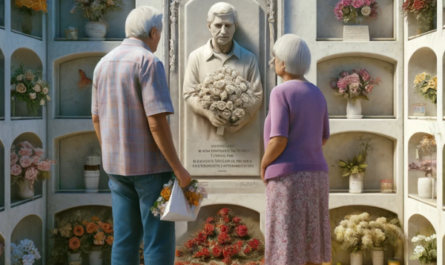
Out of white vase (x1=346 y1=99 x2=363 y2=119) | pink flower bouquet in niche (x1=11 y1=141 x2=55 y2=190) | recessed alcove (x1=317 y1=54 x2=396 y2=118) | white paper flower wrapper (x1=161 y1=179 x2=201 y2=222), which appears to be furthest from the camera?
recessed alcove (x1=317 y1=54 x2=396 y2=118)

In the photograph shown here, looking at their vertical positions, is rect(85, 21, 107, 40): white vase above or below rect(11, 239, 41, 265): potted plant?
above

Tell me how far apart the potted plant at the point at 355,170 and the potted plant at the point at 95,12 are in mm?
2519

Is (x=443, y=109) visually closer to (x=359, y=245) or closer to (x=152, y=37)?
(x=359, y=245)

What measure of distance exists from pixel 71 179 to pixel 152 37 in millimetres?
3018

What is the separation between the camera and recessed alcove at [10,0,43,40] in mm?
4734

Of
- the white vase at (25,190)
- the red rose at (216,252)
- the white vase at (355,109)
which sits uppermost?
the white vase at (355,109)

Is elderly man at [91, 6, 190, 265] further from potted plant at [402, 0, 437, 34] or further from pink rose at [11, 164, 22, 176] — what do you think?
potted plant at [402, 0, 437, 34]

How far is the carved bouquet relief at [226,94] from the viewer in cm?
475

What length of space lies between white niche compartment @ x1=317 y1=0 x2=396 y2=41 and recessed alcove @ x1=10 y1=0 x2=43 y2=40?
2543mm

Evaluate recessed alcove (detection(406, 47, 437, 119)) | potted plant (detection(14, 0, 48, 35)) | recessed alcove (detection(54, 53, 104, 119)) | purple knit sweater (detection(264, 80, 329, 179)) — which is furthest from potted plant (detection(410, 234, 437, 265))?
potted plant (detection(14, 0, 48, 35))

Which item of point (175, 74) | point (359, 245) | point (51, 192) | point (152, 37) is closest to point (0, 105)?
point (51, 192)

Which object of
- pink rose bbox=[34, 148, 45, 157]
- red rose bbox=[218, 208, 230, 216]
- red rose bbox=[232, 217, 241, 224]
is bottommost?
red rose bbox=[232, 217, 241, 224]

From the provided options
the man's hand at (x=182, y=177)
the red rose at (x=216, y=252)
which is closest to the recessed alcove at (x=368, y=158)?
the red rose at (x=216, y=252)

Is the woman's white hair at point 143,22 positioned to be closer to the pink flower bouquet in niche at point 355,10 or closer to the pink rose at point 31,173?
the pink rose at point 31,173
